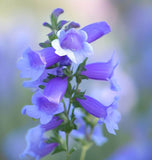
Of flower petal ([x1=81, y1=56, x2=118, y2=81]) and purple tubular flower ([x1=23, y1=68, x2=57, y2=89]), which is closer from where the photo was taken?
purple tubular flower ([x1=23, y1=68, x2=57, y2=89])

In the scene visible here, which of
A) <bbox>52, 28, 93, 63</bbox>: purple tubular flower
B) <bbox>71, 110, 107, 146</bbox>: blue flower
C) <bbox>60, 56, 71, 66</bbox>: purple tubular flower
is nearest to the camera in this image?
<bbox>52, 28, 93, 63</bbox>: purple tubular flower

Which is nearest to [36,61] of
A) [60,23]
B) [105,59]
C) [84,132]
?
[60,23]

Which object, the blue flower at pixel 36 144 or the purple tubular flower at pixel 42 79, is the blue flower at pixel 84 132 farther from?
the purple tubular flower at pixel 42 79

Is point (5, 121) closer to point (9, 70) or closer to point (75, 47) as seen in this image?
point (9, 70)

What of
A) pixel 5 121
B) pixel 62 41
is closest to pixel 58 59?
pixel 62 41

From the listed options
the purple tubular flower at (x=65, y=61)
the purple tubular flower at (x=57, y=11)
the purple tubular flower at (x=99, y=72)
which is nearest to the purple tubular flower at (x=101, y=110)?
the purple tubular flower at (x=99, y=72)

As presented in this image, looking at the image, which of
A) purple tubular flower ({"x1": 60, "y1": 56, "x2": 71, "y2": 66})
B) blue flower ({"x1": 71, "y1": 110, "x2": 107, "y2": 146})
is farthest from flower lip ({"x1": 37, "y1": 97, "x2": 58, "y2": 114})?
blue flower ({"x1": 71, "y1": 110, "x2": 107, "y2": 146})

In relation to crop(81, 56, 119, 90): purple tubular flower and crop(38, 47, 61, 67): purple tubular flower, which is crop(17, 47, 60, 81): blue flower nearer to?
crop(38, 47, 61, 67): purple tubular flower
